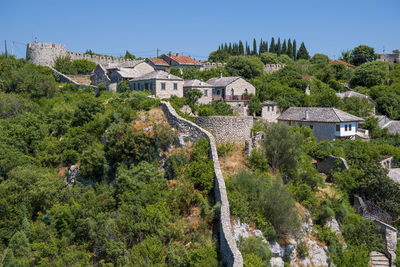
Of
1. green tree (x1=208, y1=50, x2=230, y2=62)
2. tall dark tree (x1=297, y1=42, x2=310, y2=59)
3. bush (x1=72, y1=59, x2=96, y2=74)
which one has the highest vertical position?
tall dark tree (x1=297, y1=42, x2=310, y2=59)

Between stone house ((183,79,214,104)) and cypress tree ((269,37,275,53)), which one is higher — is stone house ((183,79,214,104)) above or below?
below

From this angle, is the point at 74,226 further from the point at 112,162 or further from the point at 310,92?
the point at 310,92

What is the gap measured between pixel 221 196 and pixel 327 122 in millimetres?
22562

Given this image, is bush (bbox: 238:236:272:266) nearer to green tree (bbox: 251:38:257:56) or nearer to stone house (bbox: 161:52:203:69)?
stone house (bbox: 161:52:203:69)

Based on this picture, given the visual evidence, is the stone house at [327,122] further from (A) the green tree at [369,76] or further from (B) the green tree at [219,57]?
(B) the green tree at [219,57]

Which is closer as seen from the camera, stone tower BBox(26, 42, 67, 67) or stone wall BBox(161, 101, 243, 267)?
stone wall BBox(161, 101, 243, 267)

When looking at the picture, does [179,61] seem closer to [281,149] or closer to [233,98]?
[233,98]

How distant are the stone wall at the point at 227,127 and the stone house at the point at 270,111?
56.7 ft

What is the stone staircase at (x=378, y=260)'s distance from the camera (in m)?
21.6

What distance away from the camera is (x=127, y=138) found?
23.2 metres

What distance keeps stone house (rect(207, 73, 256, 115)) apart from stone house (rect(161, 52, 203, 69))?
14777mm


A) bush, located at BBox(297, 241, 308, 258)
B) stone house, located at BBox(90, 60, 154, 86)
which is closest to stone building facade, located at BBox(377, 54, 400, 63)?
stone house, located at BBox(90, 60, 154, 86)

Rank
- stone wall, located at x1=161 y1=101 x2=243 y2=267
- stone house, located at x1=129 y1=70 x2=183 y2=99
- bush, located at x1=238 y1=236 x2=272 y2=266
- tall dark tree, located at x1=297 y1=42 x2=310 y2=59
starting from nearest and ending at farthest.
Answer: stone wall, located at x1=161 y1=101 x2=243 y2=267 → bush, located at x1=238 y1=236 x2=272 y2=266 → stone house, located at x1=129 y1=70 x2=183 y2=99 → tall dark tree, located at x1=297 y1=42 x2=310 y2=59

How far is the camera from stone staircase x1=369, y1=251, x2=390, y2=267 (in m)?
21.6
